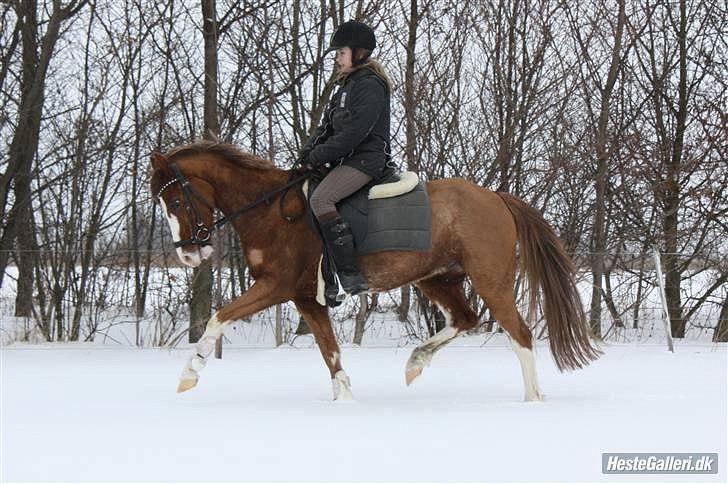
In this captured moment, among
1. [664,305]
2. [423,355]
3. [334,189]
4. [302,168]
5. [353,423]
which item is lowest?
[353,423]

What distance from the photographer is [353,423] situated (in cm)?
446

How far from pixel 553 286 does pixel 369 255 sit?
1.37 metres

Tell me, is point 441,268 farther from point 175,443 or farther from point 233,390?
point 175,443

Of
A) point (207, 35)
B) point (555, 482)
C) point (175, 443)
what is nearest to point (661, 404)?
point (555, 482)

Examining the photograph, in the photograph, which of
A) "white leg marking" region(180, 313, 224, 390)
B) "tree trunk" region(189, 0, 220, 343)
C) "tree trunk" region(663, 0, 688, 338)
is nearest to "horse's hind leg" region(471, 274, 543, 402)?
"white leg marking" region(180, 313, 224, 390)

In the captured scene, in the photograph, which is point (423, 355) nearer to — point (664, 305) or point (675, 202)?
point (664, 305)

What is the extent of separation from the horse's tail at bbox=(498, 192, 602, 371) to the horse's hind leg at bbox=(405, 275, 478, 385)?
0.49 m

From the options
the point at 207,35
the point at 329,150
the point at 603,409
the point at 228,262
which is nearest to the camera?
the point at 603,409

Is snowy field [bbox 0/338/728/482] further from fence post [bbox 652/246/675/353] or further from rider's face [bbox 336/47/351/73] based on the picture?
rider's face [bbox 336/47/351/73]

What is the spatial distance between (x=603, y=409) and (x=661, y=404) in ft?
1.41

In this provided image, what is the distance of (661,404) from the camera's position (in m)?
5.06

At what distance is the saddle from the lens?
545cm

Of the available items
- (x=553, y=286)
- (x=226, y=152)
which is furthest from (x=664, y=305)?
(x=226, y=152)

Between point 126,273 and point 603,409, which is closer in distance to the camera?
point 603,409
